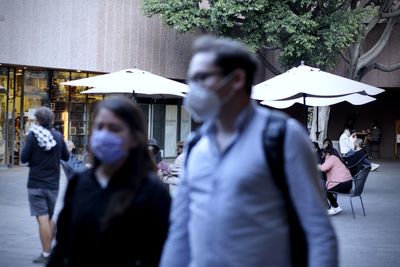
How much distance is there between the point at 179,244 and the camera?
322 cm

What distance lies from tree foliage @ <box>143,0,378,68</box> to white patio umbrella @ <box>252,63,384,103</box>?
11.6 m

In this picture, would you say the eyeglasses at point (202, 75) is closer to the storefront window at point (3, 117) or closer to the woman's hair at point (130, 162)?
the woman's hair at point (130, 162)

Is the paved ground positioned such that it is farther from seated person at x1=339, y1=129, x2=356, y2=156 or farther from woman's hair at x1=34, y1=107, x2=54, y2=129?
seated person at x1=339, y1=129, x2=356, y2=156

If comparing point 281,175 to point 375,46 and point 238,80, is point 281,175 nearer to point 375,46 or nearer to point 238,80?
point 238,80

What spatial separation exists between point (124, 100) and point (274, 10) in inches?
881

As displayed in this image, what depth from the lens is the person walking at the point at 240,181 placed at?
2770mm

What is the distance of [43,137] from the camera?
313 inches

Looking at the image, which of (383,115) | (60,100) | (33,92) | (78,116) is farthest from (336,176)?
(383,115)

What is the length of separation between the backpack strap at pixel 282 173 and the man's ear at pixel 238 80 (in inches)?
7.0

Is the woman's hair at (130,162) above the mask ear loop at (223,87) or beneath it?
beneath

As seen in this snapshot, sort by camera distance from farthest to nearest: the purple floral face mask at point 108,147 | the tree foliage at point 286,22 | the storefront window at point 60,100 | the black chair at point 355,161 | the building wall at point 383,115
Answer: the building wall at point 383,115 < the storefront window at point 60,100 < the tree foliage at point 286,22 < the black chair at point 355,161 < the purple floral face mask at point 108,147

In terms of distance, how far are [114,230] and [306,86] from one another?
9.60m

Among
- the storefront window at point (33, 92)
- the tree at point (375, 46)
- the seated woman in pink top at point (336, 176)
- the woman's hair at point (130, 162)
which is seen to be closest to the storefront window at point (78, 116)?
the storefront window at point (33, 92)

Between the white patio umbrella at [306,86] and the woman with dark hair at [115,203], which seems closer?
the woman with dark hair at [115,203]
